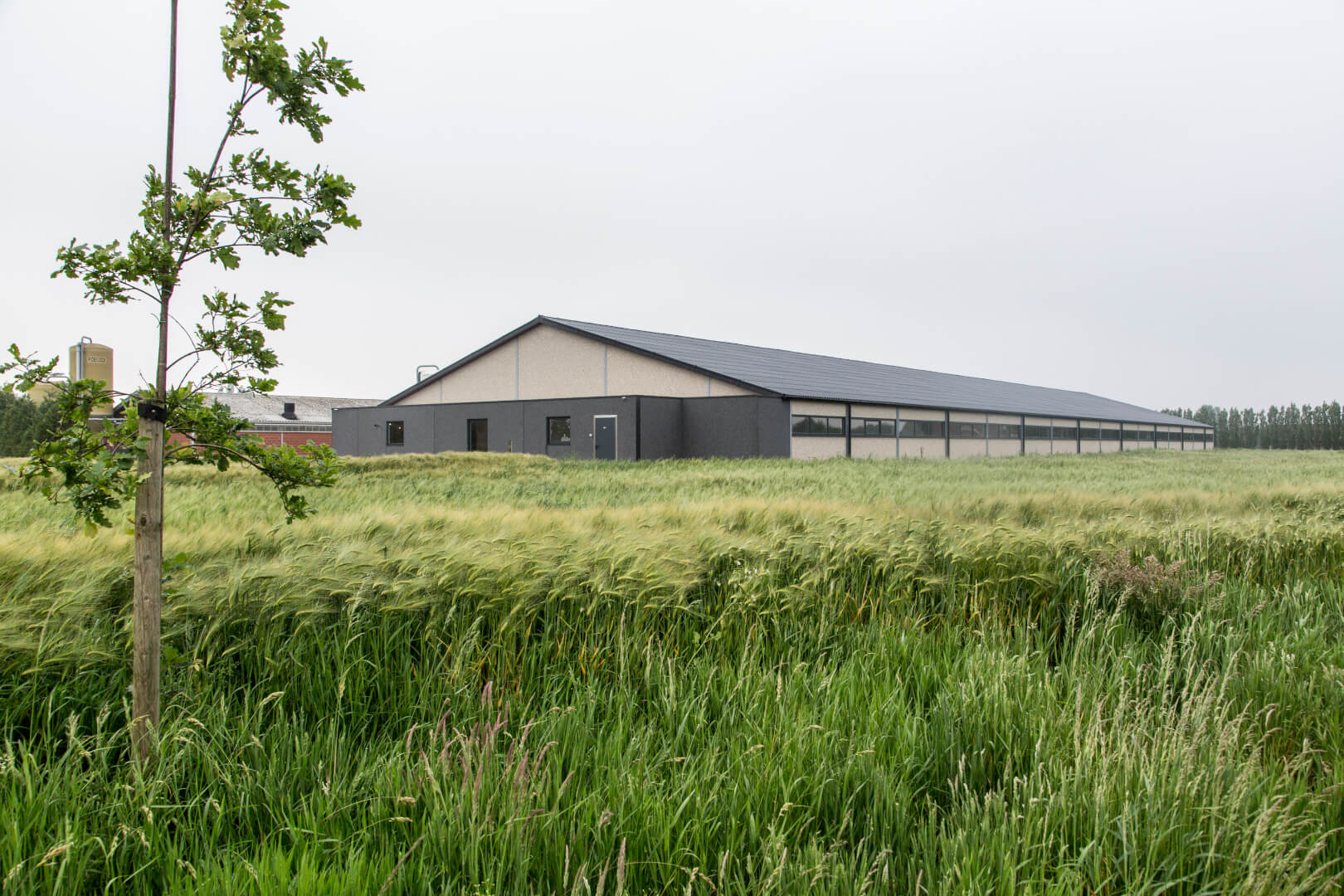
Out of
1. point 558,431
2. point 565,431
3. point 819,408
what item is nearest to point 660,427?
point 565,431

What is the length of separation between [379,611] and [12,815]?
1.48m

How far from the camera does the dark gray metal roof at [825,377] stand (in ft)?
86.9

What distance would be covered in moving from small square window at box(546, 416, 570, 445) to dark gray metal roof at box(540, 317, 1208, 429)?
A: 336 centimetres

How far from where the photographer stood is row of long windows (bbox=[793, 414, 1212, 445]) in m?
25.7

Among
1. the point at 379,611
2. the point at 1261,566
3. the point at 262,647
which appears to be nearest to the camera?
the point at 262,647

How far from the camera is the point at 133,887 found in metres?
2.03

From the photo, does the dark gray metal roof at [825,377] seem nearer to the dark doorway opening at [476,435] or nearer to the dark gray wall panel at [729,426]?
the dark gray wall panel at [729,426]

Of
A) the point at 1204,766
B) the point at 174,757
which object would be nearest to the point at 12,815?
the point at 174,757

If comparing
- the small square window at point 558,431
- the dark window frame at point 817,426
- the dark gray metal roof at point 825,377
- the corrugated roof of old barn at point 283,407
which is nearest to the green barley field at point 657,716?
the dark window frame at point 817,426

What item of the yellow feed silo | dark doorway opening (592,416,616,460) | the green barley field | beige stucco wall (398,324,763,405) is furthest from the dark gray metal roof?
the yellow feed silo

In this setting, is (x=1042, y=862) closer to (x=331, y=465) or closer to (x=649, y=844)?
(x=649, y=844)

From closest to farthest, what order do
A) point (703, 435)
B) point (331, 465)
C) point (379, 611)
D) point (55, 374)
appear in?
point (55, 374) → point (331, 465) → point (379, 611) → point (703, 435)

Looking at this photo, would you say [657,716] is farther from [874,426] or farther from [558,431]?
[874,426]

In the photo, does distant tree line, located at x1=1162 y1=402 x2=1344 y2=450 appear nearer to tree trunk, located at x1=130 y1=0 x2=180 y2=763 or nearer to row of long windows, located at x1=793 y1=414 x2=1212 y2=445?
row of long windows, located at x1=793 y1=414 x2=1212 y2=445
